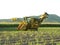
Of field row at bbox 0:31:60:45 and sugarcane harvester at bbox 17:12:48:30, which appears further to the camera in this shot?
sugarcane harvester at bbox 17:12:48:30

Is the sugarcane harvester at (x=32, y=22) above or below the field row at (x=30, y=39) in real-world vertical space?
below

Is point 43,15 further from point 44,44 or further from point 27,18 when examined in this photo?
point 44,44

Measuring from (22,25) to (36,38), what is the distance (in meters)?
11.9

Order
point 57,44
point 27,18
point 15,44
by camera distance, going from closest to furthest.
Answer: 1. point 15,44
2. point 57,44
3. point 27,18

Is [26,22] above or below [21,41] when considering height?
below

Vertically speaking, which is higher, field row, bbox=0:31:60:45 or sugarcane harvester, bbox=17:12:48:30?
field row, bbox=0:31:60:45

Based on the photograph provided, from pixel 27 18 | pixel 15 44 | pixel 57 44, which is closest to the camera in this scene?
pixel 15 44

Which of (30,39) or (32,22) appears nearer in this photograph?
(30,39)

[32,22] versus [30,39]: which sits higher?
[30,39]

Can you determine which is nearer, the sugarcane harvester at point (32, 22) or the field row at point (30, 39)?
the field row at point (30, 39)

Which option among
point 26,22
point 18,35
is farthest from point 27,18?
point 18,35

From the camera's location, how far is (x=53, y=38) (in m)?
7.79

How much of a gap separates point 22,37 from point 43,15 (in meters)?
11.7

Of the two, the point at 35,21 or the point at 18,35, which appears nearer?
the point at 18,35
